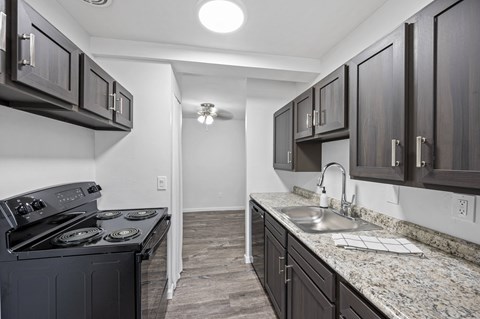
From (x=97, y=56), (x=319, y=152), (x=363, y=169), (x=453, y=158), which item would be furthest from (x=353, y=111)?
(x=97, y=56)

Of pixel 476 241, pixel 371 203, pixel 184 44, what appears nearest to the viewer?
pixel 476 241

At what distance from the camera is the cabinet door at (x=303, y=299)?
3.53 ft

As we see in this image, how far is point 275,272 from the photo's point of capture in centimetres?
183

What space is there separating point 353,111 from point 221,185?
175 inches

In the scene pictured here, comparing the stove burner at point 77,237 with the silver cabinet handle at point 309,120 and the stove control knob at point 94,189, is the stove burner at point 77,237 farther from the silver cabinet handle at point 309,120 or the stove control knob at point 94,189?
the silver cabinet handle at point 309,120

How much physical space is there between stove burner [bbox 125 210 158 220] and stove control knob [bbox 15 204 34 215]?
2.03ft

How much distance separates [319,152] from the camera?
95.3 inches

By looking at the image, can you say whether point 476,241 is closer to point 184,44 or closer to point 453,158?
point 453,158

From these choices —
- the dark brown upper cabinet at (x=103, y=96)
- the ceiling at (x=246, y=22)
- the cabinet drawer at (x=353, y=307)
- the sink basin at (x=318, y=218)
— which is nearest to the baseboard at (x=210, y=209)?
the sink basin at (x=318, y=218)

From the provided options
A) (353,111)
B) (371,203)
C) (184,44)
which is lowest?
(371,203)

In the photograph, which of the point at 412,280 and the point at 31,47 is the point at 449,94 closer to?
the point at 412,280

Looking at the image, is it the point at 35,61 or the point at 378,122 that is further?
the point at 378,122

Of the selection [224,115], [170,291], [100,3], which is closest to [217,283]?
[170,291]

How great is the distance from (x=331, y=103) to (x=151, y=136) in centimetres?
161
